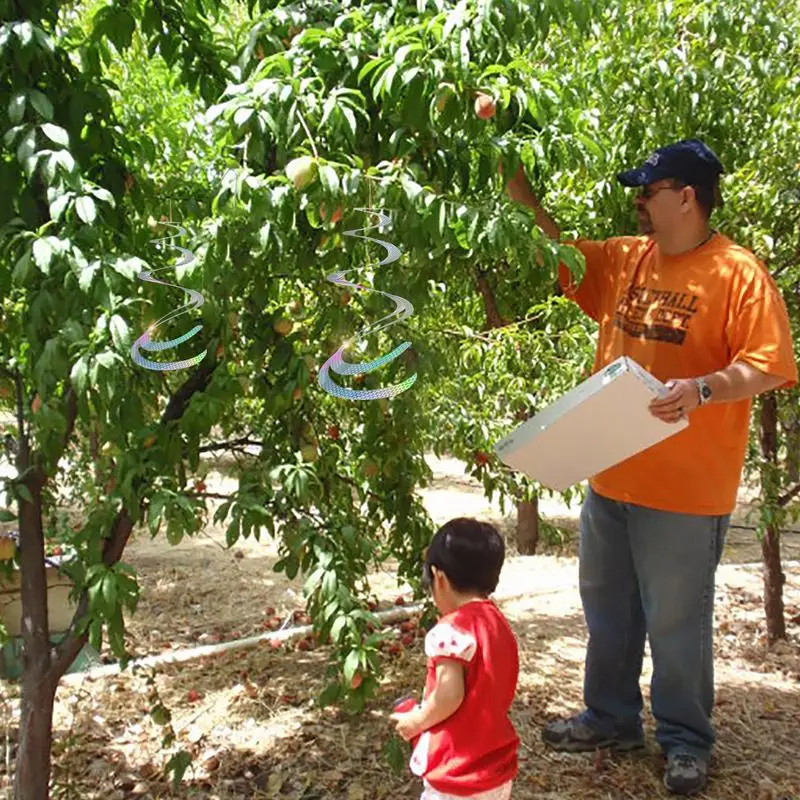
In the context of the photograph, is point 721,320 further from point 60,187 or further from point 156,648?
point 156,648

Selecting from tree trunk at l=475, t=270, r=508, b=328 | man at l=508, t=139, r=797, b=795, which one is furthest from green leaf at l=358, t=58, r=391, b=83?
tree trunk at l=475, t=270, r=508, b=328

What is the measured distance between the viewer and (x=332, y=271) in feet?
7.34

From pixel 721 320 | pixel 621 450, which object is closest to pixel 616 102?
pixel 721 320

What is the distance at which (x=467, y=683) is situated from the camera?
6.21 ft

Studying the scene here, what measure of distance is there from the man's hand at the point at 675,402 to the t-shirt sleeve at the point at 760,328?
0.26 m

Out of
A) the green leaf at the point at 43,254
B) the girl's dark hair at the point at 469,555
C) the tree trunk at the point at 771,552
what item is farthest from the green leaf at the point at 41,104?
the tree trunk at the point at 771,552

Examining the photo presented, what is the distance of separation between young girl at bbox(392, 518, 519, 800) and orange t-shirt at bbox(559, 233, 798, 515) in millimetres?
849

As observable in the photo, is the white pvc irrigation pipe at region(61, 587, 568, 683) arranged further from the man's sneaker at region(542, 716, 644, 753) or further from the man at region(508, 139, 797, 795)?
the man at region(508, 139, 797, 795)

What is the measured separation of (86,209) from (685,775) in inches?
87.1

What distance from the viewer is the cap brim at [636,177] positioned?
8.35 ft

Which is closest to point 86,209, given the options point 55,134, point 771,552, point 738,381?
point 55,134

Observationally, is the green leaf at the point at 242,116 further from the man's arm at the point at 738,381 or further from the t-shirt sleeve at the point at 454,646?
the man's arm at the point at 738,381

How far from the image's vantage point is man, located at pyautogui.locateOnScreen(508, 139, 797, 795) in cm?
248

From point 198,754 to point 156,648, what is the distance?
1.44 m
